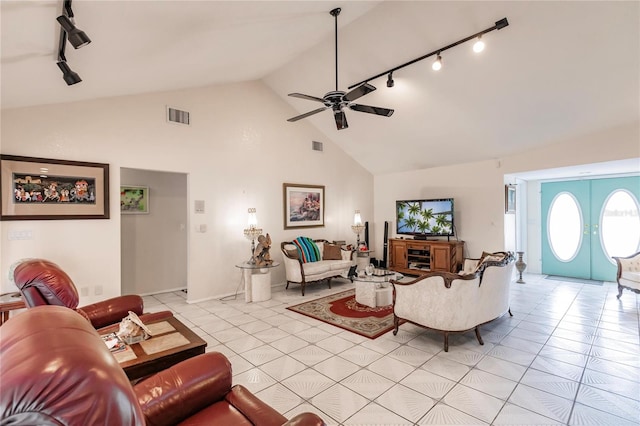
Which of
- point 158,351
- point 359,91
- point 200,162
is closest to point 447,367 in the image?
point 158,351

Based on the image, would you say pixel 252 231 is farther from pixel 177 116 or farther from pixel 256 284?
pixel 177 116

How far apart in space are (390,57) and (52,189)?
15.7ft

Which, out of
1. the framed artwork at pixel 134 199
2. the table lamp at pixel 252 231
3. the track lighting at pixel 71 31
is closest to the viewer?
the track lighting at pixel 71 31

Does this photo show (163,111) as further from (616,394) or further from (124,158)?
(616,394)

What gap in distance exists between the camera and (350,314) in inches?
169

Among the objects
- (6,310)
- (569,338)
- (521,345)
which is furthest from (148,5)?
(569,338)

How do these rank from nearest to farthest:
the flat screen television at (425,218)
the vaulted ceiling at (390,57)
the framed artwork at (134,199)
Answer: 1. the vaulted ceiling at (390,57)
2. the framed artwork at (134,199)
3. the flat screen television at (425,218)

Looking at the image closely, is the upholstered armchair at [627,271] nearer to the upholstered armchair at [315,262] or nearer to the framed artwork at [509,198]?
the framed artwork at [509,198]

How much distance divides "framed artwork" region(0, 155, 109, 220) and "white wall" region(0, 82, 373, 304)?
Answer: 0.10 meters

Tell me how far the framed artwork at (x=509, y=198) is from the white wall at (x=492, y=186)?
0.49 feet

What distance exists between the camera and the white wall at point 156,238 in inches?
204

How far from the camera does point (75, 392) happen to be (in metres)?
0.70

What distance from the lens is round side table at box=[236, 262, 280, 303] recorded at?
4.97 metres

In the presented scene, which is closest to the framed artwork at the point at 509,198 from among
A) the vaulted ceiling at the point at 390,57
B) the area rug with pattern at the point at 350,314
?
the vaulted ceiling at the point at 390,57
